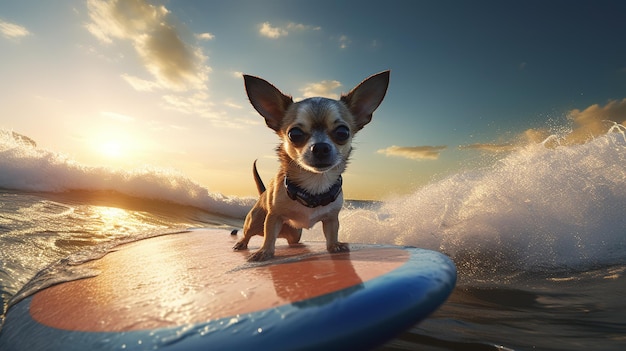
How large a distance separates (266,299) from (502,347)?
142cm

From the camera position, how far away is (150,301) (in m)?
1.39

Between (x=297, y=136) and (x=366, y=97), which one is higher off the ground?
(x=366, y=97)

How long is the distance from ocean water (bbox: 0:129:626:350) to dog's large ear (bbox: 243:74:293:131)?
5.40 feet

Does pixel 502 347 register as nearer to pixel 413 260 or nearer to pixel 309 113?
pixel 413 260

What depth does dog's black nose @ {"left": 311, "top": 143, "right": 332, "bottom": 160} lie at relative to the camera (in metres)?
1.97

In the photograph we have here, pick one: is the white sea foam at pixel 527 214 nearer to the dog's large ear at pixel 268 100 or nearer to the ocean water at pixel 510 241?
the ocean water at pixel 510 241

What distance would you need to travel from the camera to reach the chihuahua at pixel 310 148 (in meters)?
2.12

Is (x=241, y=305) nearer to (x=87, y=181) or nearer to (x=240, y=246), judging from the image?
(x=240, y=246)

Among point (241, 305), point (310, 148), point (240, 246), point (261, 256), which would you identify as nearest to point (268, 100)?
point (310, 148)

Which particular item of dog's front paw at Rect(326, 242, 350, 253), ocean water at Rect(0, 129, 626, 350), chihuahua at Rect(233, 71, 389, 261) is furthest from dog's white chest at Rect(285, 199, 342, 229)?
ocean water at Rect(0, 129, 626, 350)

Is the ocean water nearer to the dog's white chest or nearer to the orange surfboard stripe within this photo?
the orange surfboard stripe

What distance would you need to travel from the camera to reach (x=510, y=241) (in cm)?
433

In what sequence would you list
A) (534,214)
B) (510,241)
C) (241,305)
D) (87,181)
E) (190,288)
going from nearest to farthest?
(241,305)
(190,288)
(510,241)
(534,214)
(87,181)

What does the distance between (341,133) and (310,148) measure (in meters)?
0.25
